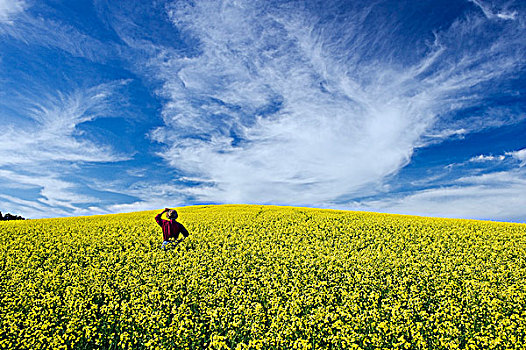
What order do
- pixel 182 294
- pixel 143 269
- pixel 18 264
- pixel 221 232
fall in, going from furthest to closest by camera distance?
pixel 221 232
pixel 18 264
pixel 143 269
pixel 182 294

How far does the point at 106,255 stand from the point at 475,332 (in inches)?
730

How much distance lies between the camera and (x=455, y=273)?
14.0 metres

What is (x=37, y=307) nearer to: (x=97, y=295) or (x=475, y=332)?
(x=97, y=295)

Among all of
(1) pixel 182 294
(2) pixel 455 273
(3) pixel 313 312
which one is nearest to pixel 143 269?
(1) pixel 182 294

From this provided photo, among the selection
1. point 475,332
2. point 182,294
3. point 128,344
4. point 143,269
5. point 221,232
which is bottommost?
point 475,332

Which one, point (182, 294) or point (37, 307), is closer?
point (37, 307)

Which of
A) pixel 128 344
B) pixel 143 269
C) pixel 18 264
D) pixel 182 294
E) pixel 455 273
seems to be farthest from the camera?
pixel 18 264

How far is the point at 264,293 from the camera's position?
451 inches

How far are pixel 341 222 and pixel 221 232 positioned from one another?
12.1 metres

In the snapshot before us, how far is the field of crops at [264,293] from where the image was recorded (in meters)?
8.92

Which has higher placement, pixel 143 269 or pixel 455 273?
pixel 143 269

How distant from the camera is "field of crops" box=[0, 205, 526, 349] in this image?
892cm

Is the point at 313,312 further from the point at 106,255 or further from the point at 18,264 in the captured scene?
the point at 18,264

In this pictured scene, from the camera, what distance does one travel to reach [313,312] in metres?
10.0
